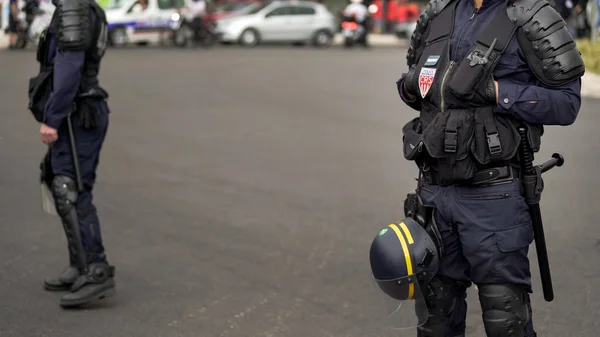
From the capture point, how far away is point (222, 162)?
10570mm

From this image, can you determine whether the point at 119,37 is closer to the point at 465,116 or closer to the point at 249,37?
the point at 249,37

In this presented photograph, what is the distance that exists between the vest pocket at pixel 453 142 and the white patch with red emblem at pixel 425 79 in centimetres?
11

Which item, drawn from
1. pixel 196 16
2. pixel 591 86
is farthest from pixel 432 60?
pixel 196 16

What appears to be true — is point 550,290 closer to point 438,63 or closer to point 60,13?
point 438,63

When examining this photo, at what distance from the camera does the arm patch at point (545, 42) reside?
3.89m

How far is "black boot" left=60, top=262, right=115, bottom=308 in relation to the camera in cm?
582

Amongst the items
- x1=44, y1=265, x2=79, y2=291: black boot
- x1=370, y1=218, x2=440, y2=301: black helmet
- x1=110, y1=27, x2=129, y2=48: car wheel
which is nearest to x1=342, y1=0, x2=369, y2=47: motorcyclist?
x1=110, y1=27, x2=129, y2=48: car wheel

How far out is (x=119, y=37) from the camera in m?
30.0

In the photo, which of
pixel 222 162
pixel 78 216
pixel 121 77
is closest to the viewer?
pixel 78 216

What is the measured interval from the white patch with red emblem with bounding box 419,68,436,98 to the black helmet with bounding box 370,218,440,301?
49 cm

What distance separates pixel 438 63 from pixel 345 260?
299 centimetres

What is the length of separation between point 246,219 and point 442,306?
3.95 meters

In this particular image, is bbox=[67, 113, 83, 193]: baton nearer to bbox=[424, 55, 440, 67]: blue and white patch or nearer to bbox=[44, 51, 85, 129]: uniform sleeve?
bbox=[44, 51, 85, 129]: uniform sleeve

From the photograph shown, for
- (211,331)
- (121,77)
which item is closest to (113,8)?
(121,77)
